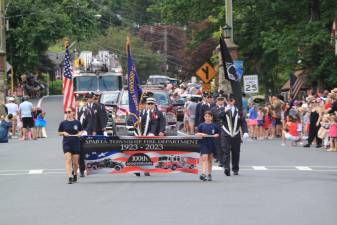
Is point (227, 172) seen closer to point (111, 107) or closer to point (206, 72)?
point (111, 107)

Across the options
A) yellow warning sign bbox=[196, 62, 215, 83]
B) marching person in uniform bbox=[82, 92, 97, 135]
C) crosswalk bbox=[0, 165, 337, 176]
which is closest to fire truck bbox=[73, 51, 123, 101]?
yellow warning sign bbox=[196, 62, 215, 83]

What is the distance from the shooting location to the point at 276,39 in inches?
1738

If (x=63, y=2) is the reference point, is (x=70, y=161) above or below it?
below

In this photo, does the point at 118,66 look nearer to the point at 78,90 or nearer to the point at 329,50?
the point at 78,90

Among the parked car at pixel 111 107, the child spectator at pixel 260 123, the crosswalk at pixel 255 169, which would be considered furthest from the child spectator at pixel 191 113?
the crosswalk at pixel 255 169

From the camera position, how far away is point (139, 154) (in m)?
21.3

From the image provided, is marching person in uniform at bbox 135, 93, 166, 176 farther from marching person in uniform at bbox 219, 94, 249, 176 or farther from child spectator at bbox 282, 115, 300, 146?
child spectator at bbox 282, 115, 300, 146

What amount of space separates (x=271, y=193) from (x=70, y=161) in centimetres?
458

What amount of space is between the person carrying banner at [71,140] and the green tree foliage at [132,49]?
2802 inches

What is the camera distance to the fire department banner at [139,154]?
21219 millimetres

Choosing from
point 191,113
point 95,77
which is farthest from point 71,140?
point 95,77

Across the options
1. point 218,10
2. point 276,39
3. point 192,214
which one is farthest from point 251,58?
point 192,214

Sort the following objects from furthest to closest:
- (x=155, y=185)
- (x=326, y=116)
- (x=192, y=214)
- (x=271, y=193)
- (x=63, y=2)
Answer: (x=63, y=2) → (x=326, y=116) → (x=155, y=185) → (x=271, y=193) → (x=192, y=214)

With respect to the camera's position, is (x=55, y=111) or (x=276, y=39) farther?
(x=55, y=111)
